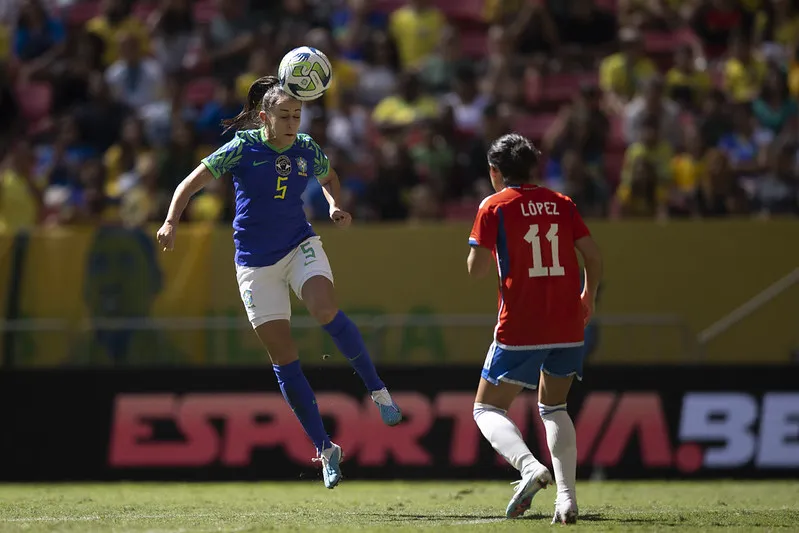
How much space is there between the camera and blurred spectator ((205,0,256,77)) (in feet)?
54.9

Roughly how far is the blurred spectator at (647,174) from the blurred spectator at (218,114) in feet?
14.9

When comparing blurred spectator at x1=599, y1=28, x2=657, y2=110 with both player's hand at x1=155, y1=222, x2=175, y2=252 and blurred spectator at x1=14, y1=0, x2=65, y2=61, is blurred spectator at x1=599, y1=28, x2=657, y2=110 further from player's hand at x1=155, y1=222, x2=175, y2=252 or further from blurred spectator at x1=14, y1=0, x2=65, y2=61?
player's hand at x1=155, y1=222, x2=175, y2=252

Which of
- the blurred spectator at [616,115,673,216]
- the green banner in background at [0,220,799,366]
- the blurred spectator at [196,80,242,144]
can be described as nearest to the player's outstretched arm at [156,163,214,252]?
the green banner in background at [0,220,799,366]

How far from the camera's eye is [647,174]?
13758 mm

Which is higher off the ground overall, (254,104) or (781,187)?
(254,104)

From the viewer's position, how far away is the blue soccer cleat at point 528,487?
23.5 feet

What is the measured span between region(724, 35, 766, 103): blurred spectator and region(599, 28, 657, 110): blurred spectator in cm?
92

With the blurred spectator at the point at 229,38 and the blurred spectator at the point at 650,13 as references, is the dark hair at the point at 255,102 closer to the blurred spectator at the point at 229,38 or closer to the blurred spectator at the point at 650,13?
the blurred spectator at the point at 229,38

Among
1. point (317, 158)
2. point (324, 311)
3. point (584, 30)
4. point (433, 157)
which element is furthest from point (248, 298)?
point (584, 30)

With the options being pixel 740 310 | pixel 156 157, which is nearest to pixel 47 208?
pixel 156 157

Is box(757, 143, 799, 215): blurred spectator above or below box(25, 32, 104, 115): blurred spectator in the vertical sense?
below

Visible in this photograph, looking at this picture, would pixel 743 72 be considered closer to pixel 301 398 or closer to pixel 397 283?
pixel 397 283

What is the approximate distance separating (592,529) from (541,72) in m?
9.91

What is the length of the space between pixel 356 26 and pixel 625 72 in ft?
11.3
